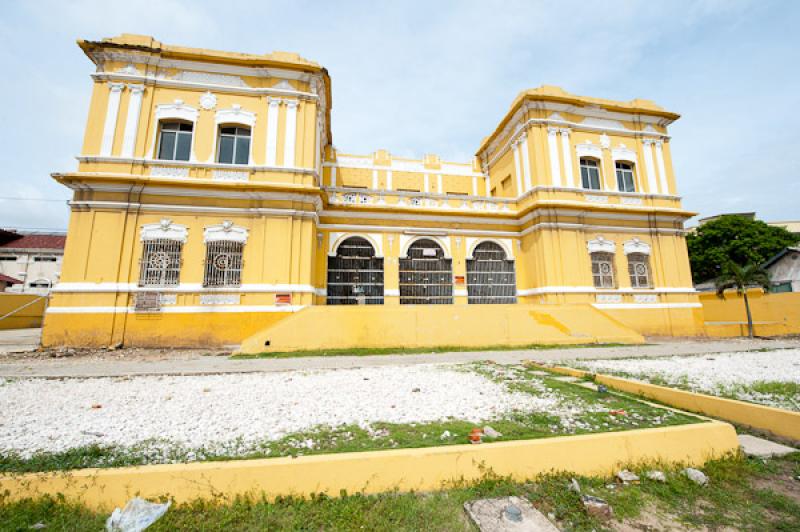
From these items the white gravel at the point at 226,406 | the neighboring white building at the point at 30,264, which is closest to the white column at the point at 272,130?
the white gravel at the point at 226,406

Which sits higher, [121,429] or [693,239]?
[693,239]

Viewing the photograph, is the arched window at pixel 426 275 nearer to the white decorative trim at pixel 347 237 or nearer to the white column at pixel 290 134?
the white decorative trim at pixel 347 237

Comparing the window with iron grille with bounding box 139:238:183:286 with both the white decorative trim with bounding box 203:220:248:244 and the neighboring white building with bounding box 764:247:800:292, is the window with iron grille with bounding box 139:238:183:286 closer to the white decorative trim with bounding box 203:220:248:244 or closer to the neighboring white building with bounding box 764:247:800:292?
the white decorative trim with bounding box 203:220:248:244

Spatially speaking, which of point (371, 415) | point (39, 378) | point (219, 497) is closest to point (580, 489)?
point (371, 415)

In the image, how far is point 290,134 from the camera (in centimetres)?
1270

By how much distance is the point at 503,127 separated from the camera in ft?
56.4

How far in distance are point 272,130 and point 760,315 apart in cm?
2180

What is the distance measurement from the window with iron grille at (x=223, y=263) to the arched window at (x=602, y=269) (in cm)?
1382

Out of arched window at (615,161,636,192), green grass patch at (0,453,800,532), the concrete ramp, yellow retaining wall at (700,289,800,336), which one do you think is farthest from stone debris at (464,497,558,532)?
yellow retaining wall at (700,289,800,336)

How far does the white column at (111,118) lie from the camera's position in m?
11.8

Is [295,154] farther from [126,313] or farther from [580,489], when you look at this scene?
[580,489]

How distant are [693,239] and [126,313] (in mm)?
42149

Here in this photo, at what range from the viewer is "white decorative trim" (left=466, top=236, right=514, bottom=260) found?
50.2ft

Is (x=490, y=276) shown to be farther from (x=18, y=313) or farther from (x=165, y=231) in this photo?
(x=18, y=313)
